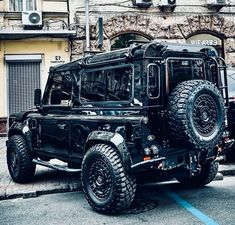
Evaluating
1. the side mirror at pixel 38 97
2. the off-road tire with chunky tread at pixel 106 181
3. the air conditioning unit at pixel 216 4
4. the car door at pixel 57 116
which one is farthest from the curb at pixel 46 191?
the air conditioning unit at pixel 216 4

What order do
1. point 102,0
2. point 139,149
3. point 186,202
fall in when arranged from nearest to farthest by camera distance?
point 139,149 → point 186,202 → point 102,0

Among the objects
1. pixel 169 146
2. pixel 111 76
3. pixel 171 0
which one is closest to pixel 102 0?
pixel 171 0

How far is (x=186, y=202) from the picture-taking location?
5637mm

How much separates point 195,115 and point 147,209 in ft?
4.73

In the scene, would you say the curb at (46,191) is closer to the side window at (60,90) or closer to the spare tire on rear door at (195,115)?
the side window at (60,90)

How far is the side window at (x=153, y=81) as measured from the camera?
5.02 meters

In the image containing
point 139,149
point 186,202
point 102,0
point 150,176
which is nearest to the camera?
point 139,149

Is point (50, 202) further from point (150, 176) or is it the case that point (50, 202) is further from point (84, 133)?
point (150, 176)

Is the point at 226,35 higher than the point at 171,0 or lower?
lower

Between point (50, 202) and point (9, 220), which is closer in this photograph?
point (9, 220)

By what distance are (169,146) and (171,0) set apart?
37.3ft

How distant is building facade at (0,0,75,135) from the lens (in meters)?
14.3

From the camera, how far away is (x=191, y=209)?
206 inches

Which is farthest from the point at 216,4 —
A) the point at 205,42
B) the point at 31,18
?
the point at 31,18
